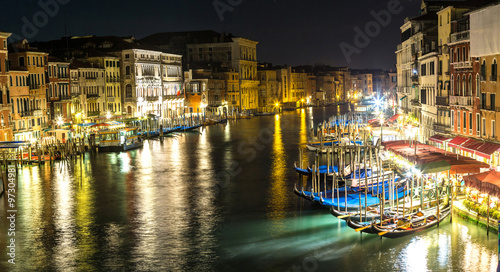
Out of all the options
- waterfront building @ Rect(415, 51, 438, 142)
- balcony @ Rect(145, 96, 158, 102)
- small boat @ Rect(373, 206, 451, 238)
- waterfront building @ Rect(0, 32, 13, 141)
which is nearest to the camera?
small boat @ Rect(373, 206, 451, 238)

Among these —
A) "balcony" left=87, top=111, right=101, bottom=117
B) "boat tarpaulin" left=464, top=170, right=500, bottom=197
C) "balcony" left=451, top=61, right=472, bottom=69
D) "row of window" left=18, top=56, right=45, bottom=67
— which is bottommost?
"boat tarpaulin" left=464, top=170, right=500, bottom=197

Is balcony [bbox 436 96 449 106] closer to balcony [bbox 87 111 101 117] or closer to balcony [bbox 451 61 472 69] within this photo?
balcony [bbox 451 61 472 69]

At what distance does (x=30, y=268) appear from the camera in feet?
48.6

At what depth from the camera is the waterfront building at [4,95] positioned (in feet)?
102

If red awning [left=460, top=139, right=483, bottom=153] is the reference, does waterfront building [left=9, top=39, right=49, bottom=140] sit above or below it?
above

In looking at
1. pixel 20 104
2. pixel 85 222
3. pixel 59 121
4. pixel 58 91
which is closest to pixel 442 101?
pixel 85 222

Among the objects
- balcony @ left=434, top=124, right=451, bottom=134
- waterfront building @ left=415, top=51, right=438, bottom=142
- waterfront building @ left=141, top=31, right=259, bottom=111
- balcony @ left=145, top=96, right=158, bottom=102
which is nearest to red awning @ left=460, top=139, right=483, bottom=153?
balcony @ left=434, top=124, right=451, bottom=134

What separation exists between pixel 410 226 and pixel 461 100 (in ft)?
29.1

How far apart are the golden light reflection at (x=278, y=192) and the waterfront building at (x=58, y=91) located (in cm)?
1407

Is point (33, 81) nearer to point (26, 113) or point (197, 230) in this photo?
point (26, 113)

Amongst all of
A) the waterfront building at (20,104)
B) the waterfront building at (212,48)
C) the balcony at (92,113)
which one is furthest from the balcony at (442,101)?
the waterfront building at (212,48)

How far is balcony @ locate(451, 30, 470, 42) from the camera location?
22844 mm

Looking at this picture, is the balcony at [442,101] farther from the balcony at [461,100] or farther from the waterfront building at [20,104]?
the waterfront building at [20,104]

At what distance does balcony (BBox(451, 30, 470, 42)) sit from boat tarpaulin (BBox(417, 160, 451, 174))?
252 inches
